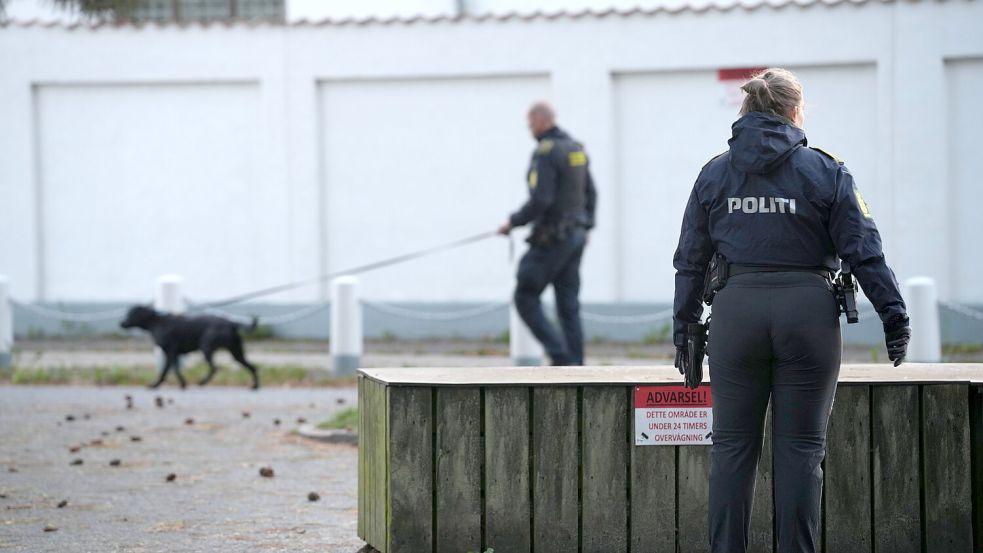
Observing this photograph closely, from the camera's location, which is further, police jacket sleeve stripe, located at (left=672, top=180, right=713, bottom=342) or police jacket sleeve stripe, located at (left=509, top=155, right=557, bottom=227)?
police jacket sleeve stripe, located at (left=509, top=155, right=557, bottom=227)

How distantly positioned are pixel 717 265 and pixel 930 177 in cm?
1154

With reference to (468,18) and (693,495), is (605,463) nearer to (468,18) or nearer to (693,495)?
(693,495)

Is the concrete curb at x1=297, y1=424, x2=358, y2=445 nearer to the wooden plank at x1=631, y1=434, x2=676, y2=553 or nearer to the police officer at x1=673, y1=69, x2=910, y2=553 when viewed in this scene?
the wooden plank at x1=631, y1=434, x2=676, y2=553

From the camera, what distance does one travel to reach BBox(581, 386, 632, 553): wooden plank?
211 inches

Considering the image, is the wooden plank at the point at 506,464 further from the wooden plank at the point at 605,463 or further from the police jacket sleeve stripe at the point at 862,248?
the police jacket sleeve stripe at the point at 862,248

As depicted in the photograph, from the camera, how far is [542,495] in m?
5.37

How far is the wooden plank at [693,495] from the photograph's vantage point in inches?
212

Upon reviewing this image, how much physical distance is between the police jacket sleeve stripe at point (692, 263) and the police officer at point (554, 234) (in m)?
5.70

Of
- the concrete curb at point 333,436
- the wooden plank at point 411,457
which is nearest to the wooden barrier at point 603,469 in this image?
the wooden plank at point 411,457

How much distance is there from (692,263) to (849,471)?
1.03 metres

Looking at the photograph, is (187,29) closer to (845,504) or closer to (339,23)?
(339,23)

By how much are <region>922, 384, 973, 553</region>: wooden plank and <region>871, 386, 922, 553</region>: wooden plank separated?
0.04 m

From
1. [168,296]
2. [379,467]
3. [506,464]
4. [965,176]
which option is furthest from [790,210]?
[965,176]

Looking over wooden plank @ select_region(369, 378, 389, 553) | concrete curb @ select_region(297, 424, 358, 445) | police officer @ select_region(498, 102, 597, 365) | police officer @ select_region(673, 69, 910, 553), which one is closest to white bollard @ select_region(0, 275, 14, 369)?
concrete curb @ select_region(297, 424, 358, 445)
